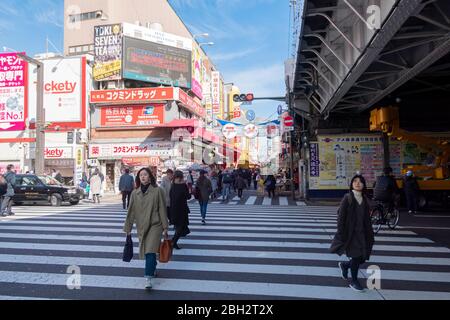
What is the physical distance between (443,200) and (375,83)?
239 inches

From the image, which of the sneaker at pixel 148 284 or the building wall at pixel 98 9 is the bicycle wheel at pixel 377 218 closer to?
the sneaker at pixel 148 284

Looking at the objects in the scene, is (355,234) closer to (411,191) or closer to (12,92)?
(411,191)

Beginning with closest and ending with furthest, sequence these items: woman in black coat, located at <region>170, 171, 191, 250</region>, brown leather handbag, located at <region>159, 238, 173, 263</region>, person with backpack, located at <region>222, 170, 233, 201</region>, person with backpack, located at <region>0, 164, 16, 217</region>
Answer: brown leather handbag, located at <region>159, 238, 173, 263</region>
woman in black coat, located at <region>170, 171, 191, 250</region>
person with backpack, located at <region>0, 164, 16, 217</region>
person with backpack, located at <region>222, 170, 233, 201</region>

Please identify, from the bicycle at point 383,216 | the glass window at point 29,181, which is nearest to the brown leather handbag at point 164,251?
the bicycle at point 383,216

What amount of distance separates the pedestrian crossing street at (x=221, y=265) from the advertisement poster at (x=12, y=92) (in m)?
24.0

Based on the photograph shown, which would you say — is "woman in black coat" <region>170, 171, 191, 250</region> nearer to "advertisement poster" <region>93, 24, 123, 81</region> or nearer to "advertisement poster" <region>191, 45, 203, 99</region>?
"advertisement poster" <region>93, 24, 123, 81</region>

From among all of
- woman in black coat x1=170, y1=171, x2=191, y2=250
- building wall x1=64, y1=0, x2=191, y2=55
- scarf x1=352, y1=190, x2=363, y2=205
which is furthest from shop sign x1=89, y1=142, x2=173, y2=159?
scarf x1=352, y1=190, x2=363, y2=205

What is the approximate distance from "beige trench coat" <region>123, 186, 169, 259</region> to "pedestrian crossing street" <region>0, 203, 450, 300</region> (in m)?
0.64

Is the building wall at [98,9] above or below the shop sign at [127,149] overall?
above

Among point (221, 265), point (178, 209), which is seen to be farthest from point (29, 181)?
point (221, 265)

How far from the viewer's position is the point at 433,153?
53.6 feet

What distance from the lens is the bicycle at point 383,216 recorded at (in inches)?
389

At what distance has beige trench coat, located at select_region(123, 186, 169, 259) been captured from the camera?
4980mm
